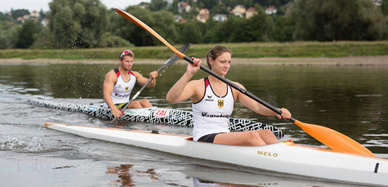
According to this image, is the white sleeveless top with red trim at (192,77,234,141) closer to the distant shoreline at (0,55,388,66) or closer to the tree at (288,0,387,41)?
the distant shoreline at (0,55,388,66)

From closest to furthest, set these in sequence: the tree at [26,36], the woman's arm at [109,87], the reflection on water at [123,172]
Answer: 1. the reflection on water at [123,172]
2. the woman's arm at [109,87]
3. the tree at [26,36]

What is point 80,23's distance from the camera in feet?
161

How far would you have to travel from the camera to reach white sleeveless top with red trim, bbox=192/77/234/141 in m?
7.05

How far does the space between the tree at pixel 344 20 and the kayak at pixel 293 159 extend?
47.0 meters

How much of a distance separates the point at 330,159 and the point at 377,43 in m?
38.8

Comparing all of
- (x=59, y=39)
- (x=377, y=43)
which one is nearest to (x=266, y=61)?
(x=377, y=43)

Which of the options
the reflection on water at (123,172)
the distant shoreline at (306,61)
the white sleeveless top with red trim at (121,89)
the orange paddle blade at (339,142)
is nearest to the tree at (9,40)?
the distant shoreline at (306,61)

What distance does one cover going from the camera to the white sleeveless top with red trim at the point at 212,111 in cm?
705

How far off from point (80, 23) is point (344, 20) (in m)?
26.3

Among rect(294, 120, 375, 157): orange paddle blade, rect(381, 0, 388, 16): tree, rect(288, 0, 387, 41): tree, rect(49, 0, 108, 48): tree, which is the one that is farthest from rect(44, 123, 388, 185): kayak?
rect(381, 0, 388, 16): tree

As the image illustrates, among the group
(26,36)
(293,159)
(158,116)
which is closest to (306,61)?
(158,116)

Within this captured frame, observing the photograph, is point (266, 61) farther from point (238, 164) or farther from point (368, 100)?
point (238, 164)

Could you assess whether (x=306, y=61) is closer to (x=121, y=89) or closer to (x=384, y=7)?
(x=384, y=7)

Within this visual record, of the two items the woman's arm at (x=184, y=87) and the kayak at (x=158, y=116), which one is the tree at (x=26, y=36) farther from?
the woman's arm at (x=184, y=87)
